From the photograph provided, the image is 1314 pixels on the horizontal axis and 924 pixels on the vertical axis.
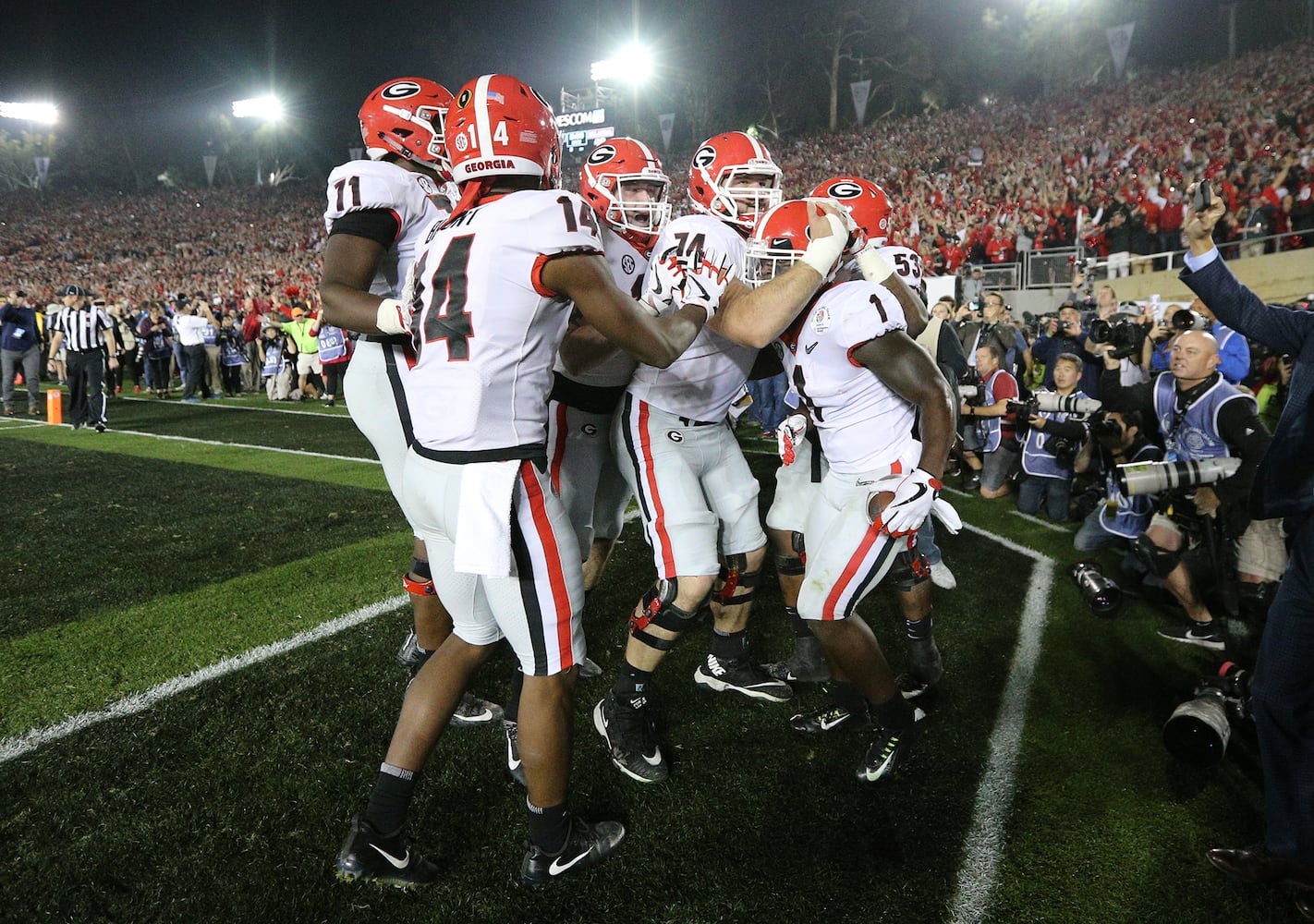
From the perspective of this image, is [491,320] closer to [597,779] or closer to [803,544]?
[597,779]

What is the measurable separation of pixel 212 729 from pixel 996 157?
91.1 feet

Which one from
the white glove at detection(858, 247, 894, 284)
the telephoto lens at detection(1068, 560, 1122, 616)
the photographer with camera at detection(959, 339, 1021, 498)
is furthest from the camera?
the photographer with camera at detection(959, 339, 1021, 498)

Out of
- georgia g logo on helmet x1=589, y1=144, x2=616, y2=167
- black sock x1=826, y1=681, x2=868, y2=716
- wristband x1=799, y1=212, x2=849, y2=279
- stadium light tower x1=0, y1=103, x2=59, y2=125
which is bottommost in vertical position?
black sock x1=826, y1=681, x2=868, y2=716

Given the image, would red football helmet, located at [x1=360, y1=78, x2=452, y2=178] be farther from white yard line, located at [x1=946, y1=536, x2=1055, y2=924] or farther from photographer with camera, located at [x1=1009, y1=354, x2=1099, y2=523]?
photographer with camera, located at [x1=1009, y1=354, x2=1099, y2=523]

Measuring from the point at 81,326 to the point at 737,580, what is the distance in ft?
36.7

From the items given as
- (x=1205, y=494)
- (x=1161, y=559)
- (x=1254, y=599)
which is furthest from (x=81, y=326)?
(x=1254, y=599)

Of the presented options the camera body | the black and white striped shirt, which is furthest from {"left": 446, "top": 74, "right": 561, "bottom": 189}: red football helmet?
the black and white striped shirt

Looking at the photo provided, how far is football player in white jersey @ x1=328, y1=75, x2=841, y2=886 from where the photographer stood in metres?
2.09

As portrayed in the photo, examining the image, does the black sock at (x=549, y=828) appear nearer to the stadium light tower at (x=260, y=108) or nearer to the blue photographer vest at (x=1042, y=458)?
the blue photographer vest at (x=1042, y=458)

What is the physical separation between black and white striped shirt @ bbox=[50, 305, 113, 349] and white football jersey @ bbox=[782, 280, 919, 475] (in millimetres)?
11398

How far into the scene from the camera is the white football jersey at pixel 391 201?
2.87m

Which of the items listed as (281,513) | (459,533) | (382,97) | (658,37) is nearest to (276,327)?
(281,513)

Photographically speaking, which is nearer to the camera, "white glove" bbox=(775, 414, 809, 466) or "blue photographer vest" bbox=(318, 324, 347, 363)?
"white glove" bbox=(775, 414, 809, 466)

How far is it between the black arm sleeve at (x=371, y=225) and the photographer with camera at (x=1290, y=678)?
118 inches
